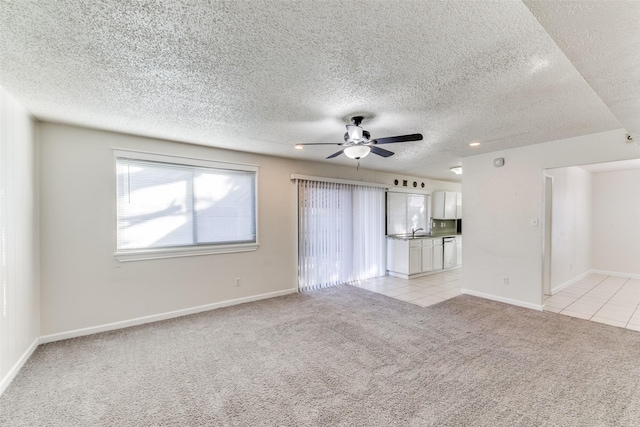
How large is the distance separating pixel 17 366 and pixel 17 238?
1135 mm

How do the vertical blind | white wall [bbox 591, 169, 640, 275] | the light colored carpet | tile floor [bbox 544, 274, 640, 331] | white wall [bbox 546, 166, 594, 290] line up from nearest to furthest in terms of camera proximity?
the light colored carpet < tile floor [bbox 544, 274, 640, 331] < white wall [bbox 546, 166, 594, 290] < the vertical blind < white wall [bbox 591, 169, 640, 275]

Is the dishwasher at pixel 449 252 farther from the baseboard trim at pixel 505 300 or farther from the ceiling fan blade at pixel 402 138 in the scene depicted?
the ceiling fan blade at pixel 402 138

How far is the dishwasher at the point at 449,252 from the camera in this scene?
271 inches

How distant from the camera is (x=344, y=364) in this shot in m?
2.58

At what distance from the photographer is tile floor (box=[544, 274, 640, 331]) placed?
12.1ft

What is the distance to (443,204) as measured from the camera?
295 inches

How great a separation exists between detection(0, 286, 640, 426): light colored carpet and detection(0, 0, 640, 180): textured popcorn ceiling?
2.10 m

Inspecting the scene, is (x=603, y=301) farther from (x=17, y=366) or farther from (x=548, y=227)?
(x=17, y=366)

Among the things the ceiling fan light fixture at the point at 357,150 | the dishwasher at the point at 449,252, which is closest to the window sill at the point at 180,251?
the ceiling fan light fixture at the point at 357,150

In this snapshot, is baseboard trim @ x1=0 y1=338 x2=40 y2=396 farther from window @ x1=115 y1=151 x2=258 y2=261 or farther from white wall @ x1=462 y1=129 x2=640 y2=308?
white wall @ x1=462 y1=129 x2=640 y2=308

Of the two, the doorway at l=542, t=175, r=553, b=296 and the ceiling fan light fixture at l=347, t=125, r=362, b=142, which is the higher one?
the ceiling fan light fixture at l=347, t=125, r=362, b=142

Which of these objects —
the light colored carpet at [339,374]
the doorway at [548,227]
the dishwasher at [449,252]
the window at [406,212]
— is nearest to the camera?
the light colored carpet at [339,374]

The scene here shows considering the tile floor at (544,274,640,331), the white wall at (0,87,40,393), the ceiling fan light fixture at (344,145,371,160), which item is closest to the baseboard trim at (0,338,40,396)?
the white wall at (0,87,40,393)

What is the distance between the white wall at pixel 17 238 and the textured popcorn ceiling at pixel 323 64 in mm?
283
